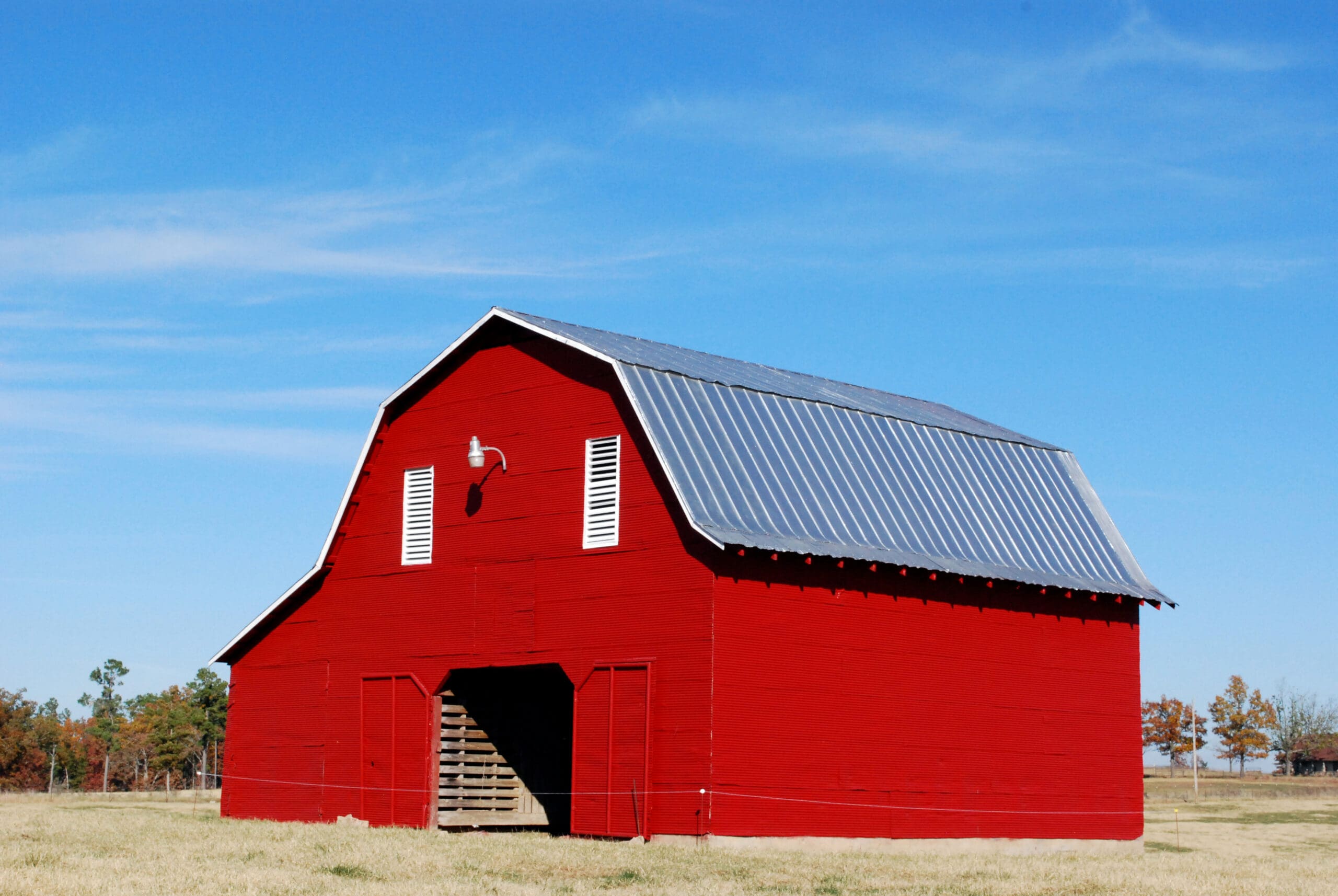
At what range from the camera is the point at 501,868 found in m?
20.8

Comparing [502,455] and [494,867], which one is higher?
[502,455]

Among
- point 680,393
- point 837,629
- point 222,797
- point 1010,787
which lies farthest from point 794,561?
point 222,797

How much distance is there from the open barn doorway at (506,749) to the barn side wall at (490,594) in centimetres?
118

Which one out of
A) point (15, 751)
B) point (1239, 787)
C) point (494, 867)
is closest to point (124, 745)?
point (15, 751)

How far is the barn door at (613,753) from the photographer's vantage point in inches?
998

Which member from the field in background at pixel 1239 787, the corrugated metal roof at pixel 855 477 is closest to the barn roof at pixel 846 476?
the corrugated metal roof at pixel 855 477

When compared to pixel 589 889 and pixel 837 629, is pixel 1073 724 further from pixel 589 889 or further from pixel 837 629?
pixel 589 889

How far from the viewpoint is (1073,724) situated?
100.0 ft

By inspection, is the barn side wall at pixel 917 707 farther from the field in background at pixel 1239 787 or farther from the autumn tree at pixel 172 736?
the autumn tree at pixel 172 736

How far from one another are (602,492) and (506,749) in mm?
6567

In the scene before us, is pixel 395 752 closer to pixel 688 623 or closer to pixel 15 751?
pixel 688 623

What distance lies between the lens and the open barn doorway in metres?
29.6

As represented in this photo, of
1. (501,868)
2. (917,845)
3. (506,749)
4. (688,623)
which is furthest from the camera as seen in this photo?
(506,749)

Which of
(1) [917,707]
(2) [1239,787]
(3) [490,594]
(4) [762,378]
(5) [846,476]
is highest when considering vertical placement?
(4) [762,378]
